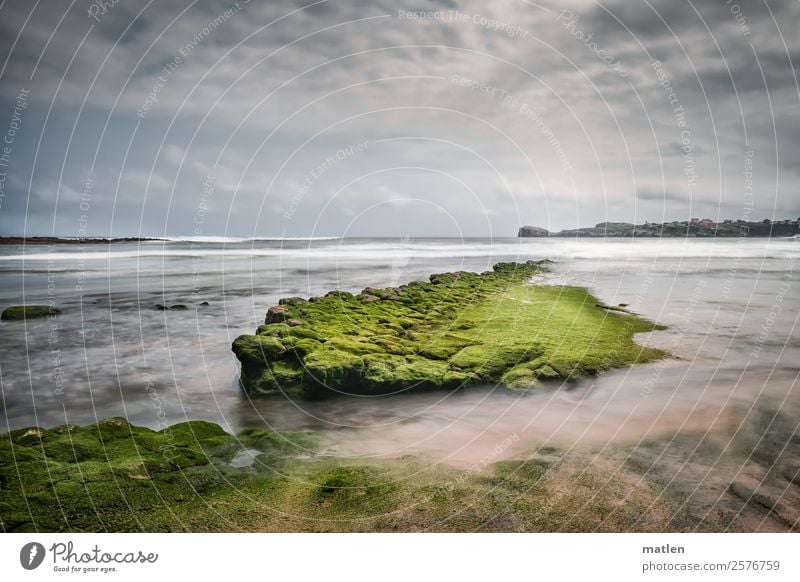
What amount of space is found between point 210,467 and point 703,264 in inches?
643

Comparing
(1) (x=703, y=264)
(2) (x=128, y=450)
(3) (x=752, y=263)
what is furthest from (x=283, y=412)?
(1) (x=703, y=264)

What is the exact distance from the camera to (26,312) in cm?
995

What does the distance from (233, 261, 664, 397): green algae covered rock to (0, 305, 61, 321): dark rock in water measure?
18.5 ft

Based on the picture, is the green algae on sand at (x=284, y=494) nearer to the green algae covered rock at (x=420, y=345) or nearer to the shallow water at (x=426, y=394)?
the shallow water at (x=426, y=394)

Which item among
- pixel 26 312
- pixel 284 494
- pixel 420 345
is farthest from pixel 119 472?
pixel 26 312

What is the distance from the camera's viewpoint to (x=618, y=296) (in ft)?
38.8

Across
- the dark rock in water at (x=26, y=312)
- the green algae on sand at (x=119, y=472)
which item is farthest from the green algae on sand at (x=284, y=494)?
the dark rock in water at (x=26, y=312)

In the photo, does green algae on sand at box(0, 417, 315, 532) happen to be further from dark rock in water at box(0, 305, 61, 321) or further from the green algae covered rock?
dark rock in water at box(0, 305, 61, 321)

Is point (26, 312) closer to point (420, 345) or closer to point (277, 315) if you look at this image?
point (277, 315)

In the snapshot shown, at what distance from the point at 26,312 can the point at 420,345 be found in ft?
28.0

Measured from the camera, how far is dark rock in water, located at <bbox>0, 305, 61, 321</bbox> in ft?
31.2

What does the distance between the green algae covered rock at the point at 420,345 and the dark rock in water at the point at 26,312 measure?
5.63 metres

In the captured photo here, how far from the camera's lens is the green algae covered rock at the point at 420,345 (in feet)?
20.7

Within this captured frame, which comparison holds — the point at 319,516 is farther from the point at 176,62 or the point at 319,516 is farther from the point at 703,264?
Result: the point at 703,264
